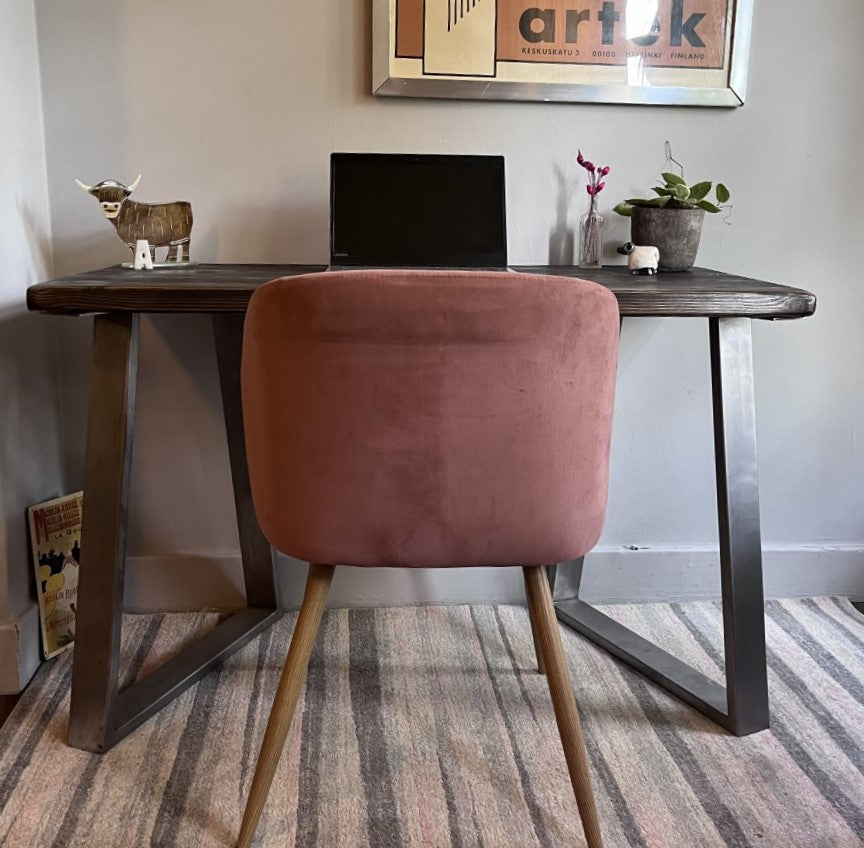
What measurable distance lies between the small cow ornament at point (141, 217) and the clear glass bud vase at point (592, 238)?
79cm

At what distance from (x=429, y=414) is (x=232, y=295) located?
0.43m

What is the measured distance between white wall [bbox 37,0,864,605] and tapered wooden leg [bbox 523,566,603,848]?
0.79 meters

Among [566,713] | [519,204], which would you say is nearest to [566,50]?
[519,204]

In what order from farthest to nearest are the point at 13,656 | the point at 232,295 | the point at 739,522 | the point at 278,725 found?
the point at 13,656 → the point at 739,522 → the point at 232,295 → the point at 278,725

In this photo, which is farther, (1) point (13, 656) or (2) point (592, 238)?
(2) point (592, 238)

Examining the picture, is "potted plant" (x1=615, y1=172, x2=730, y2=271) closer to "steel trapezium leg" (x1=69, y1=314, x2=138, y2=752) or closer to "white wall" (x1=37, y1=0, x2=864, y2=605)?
"white wall" (x1=37, y1=0, x2=864, y2=605)

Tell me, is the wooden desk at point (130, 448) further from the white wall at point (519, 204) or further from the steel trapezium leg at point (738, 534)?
the white wall at point (519, 204)

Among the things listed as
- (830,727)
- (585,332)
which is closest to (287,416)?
(585,332)

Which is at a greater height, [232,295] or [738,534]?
[232,295]

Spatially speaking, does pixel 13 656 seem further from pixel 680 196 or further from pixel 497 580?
→ pixel 680 196

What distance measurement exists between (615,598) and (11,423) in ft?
4.44

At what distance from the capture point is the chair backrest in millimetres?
1040

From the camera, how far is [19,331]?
1656mm

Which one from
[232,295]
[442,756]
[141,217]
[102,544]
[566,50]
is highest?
[566,50]
